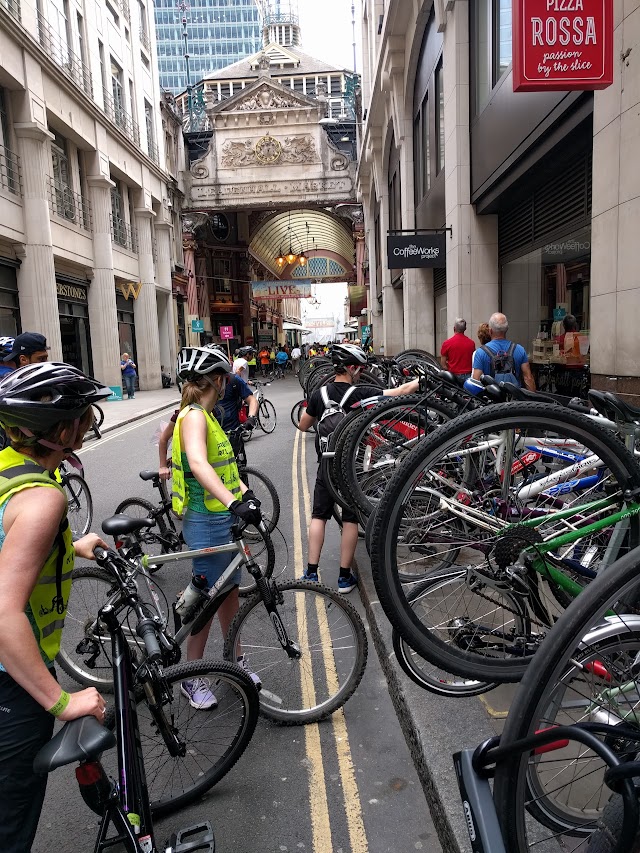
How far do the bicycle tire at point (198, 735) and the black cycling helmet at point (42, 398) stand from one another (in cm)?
137

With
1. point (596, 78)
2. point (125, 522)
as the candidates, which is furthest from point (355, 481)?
point (596, 78)

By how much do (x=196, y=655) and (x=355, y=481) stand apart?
1634 millimetres

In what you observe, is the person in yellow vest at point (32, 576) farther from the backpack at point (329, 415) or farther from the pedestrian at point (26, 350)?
the pedestrian at point (26, 350)

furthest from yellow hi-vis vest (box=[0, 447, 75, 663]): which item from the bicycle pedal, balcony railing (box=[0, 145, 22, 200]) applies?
balcony railing (box=[0, 145, 22, 200])

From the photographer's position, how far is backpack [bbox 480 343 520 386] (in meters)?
7.02

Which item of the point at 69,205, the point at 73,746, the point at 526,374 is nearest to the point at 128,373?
the point at 69,205

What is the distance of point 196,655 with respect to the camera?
3.46 m

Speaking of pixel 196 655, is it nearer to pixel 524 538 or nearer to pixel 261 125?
pixel 524 538

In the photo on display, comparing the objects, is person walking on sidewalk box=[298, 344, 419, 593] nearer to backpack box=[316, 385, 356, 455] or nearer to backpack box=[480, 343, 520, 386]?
backpack box=[316, 385, 356, 455]

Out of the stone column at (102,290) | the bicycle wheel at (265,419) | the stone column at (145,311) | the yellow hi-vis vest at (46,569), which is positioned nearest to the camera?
the yellow hi-vis vest at (46,569)

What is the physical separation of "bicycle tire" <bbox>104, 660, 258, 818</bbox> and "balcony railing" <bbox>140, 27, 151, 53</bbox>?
36576 millimetres

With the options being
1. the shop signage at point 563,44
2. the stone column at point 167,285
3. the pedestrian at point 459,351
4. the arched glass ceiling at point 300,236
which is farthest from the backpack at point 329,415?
the arched glass ceiling at point 300,236

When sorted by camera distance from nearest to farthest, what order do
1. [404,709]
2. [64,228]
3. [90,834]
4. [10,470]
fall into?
[10,470] → [90,834] → [404,709] → [64,228]

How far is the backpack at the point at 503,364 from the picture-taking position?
23.0 feet
